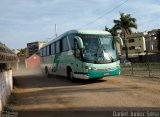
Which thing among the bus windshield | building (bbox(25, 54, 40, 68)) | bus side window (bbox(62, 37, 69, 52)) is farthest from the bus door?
building (bbox(25, 54, 40, 68))

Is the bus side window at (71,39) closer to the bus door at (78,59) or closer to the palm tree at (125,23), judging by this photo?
the bus door at (78,59)

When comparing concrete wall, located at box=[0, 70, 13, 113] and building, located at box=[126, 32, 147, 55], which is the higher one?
building, located at box=[126, 32, 147, 55]

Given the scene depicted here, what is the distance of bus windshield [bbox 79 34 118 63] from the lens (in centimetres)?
1933

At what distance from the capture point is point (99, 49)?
19.5 m

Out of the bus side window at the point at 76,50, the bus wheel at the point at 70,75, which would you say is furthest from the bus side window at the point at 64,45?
the bus side window at the point at 76,50

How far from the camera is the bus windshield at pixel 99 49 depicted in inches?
761

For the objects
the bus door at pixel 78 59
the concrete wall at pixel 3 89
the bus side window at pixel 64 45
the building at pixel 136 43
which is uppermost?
the building at pixel 136 43

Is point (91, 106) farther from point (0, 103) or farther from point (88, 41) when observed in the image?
point (88, 41)

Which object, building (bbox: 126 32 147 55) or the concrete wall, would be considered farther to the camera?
building (bbox: 126 32 147 55)

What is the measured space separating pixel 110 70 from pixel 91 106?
846cm

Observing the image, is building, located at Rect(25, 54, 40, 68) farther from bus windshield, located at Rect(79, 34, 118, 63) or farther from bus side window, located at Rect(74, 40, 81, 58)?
bus windshield, located at Rect(79, 34, 118, 63)

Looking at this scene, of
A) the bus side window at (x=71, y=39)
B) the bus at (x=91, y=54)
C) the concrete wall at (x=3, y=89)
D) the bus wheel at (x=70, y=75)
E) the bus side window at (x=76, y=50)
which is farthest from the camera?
the bus wheel at (x=70, y=75)

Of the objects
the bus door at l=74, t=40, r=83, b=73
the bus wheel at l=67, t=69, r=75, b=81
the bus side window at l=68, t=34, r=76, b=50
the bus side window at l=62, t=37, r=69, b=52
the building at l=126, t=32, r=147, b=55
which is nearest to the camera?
the bus door at l=74, t=40, r=83, b=73

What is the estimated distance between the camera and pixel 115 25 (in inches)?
2847
